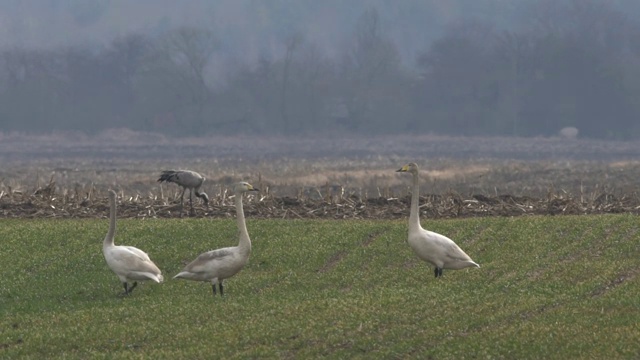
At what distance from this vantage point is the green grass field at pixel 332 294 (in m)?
19.5

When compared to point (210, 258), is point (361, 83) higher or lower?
higher

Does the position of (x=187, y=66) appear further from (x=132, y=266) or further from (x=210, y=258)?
(x=210, y=258)

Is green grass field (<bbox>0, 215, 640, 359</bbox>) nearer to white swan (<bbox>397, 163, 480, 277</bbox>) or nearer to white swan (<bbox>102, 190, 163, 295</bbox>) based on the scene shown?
white swan (<bbox>397, 163, 480, 277</bbox>)

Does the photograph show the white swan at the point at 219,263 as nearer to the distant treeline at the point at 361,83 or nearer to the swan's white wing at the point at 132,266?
the swan's white wing at the point at 132,266

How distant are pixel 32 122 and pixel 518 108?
5595cm

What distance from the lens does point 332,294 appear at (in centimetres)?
2423

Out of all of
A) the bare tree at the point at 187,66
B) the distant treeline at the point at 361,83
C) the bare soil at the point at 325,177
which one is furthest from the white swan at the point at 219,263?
the bare tree at the point at 187,66

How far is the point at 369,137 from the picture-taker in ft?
502

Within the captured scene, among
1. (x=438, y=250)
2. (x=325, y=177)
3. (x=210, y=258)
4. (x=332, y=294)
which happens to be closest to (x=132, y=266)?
(x=210, y=258)

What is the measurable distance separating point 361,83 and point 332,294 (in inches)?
5590

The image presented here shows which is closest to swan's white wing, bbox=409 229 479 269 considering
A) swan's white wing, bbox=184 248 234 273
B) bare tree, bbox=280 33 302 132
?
swan's white wing, bbox=184 248 234 273

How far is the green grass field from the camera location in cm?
1948

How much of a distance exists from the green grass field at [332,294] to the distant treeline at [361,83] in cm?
12105

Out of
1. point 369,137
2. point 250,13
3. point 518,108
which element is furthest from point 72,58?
point 518,108
